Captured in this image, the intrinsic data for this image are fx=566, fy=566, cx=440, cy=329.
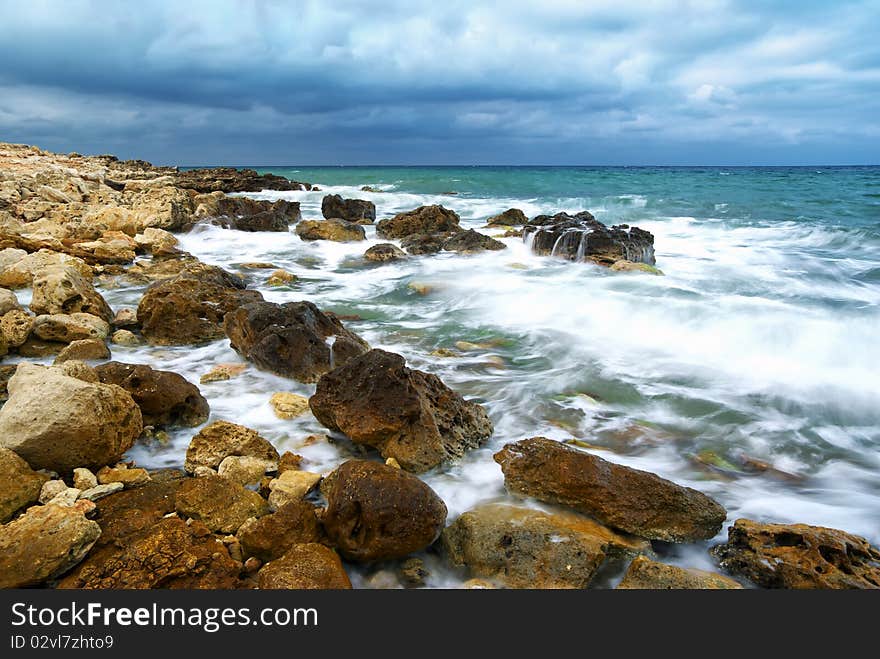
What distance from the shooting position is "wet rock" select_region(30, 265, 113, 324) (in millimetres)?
5816

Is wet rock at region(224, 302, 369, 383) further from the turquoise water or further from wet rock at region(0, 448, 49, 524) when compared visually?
wet rock at region(0, 448, 49, 524)

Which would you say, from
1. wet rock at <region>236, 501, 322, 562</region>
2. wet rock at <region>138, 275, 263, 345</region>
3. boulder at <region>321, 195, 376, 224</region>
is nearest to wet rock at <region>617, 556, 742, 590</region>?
wet rock at <region>236, 501, 322, 562</region>

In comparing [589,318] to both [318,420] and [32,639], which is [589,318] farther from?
[32,639]

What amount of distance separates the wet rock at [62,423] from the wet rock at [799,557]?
3.46 meters

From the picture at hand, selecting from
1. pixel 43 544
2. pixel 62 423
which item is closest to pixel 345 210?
pixel 62 423

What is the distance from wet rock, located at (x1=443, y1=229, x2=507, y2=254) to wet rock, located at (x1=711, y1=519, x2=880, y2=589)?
33.3 ft

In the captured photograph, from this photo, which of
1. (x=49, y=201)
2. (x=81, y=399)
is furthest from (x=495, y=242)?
(x=49, y=201)

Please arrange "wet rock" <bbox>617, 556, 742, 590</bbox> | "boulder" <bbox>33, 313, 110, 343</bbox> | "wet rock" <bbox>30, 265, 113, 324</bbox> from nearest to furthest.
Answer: "wet rock" <bbox>617, 556, 742, 590</bbox>
"boulder" <bbox>33, 313, 110, 343</bbox>
"wet rock" <bbox>30, 265, 113, 324</bbox>

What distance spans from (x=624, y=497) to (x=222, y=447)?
7.93ft

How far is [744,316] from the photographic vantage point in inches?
304

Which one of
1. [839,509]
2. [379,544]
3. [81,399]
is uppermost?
[81,399]

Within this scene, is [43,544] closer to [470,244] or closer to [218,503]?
[218,503]

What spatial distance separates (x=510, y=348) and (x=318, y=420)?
302 centimetres

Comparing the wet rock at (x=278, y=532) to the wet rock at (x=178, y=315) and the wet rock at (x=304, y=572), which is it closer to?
the wet rock at (x=304, y=572)
